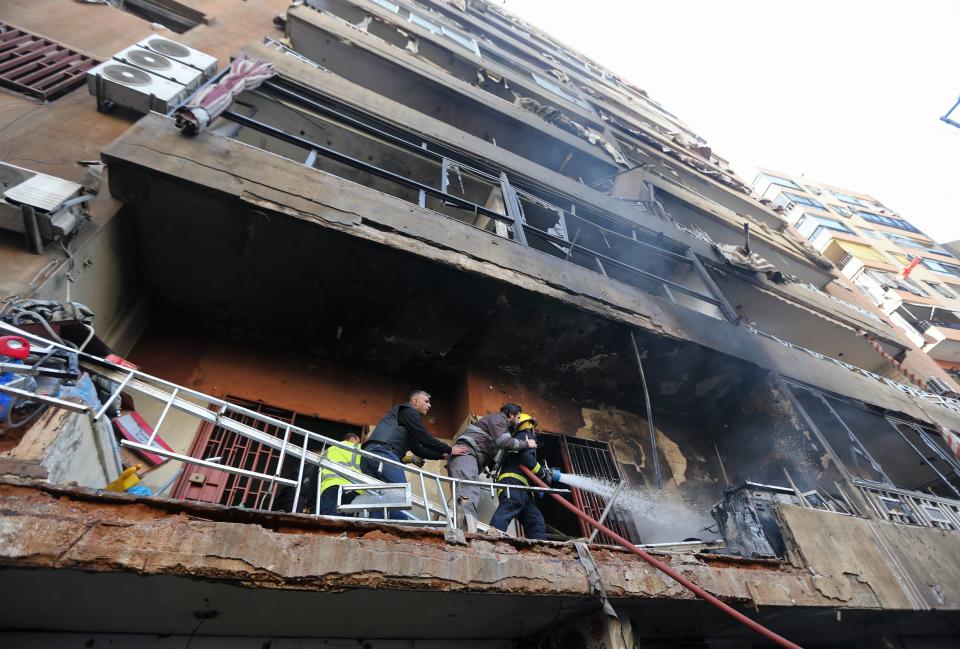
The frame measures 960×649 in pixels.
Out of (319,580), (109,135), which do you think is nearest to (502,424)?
(319,580)

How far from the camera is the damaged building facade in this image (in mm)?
2426

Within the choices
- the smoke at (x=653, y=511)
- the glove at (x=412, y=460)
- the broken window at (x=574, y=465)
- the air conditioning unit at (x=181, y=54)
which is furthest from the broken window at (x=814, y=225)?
the air conditioning unit at (x=181, y=54)

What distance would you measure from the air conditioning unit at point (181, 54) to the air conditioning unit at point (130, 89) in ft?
2.27

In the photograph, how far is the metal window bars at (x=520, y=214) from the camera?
248 inches

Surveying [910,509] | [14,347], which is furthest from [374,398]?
[910,509]

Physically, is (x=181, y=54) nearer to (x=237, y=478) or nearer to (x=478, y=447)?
(x=237, y=478)

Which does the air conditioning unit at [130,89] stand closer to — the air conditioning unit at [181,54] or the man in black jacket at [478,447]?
the air conditioning unit at [181,54]

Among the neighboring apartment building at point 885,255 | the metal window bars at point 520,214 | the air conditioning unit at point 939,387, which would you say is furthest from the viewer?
the neighboring apartment building at point 885,255

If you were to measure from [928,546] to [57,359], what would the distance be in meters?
8.22

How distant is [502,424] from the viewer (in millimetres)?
4746

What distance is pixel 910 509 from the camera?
5516 millimetres

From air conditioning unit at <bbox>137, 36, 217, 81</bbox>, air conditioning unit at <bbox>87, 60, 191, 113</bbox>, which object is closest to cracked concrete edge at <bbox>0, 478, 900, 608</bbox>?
air conditioning unit at <bbox>87, 60, 191, 113</bbox>

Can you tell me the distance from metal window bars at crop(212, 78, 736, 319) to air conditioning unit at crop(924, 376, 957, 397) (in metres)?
8.70

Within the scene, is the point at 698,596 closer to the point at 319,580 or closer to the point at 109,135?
the point at 319,580
